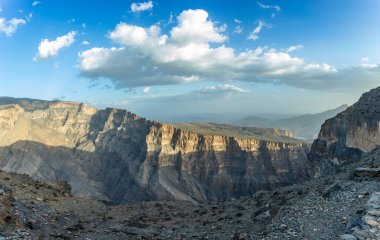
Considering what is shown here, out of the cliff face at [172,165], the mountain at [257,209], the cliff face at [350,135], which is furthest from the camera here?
the cliff face at [172,165]

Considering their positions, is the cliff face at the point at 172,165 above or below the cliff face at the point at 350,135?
below

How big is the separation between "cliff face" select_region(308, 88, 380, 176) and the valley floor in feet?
140

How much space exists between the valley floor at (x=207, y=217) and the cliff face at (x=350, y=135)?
4262cm

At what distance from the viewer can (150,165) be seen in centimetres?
17400

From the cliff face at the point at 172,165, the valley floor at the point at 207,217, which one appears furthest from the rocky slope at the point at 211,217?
the cliff face at the point at 172,165

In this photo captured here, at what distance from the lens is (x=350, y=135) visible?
3425 inches

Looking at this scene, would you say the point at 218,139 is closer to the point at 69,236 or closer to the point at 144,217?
the point at 144,217

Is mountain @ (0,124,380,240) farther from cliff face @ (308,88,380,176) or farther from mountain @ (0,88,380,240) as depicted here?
cliff face @ (308,88,380,176)

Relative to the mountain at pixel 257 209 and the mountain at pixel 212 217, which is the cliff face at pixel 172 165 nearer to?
the mountain at pixel 257 209

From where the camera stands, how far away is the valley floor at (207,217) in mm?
24141

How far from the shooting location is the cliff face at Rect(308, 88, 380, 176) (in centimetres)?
7882

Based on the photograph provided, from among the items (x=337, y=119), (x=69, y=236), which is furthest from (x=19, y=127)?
(x=69, y=236)

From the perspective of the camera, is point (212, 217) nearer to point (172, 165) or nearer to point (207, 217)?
point (207, 217)

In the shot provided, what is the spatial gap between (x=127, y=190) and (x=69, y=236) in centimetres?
14089
